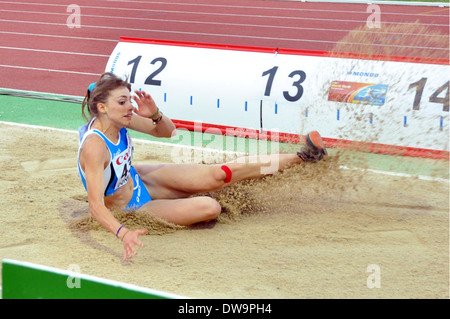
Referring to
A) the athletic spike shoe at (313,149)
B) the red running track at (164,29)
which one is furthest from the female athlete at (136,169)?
the red running track at (164,29)

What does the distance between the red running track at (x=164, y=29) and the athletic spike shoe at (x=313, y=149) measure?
4.55 metres

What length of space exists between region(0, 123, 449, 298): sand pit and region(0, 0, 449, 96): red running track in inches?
159

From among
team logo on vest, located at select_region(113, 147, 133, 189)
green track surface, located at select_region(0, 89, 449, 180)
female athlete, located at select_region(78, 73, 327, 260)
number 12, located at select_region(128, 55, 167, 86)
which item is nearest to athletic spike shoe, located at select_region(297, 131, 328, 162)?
female athlete, located at select_region(78, 73, 327, 260)

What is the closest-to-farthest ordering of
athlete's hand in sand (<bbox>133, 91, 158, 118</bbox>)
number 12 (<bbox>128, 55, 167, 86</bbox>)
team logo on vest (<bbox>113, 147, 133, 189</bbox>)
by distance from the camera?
team logo on vest (<bbox>113, 147, 133, 189</bbox>), athlete's hand in sand (<bbox>133, 91, 158, 118</bbox>), number 12 (<bbox>128, 55, 167, 86</bbox>)

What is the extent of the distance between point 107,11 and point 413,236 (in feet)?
39.4

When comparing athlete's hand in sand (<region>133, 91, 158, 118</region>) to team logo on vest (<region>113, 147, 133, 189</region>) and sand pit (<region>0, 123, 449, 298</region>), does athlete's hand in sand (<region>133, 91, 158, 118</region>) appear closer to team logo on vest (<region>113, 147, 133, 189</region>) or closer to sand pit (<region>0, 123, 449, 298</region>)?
team logo on vest (<region>113, 147, 133, 189</region>)

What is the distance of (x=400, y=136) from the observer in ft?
19.0

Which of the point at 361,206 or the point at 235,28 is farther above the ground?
the point at 235,28

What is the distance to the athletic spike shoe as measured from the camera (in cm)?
439

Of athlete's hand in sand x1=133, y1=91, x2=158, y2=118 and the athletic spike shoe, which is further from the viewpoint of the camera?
the athletic spike shoe

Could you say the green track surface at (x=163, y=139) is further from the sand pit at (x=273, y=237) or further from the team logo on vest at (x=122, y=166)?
the team logo on vest at (x=122, y=166)

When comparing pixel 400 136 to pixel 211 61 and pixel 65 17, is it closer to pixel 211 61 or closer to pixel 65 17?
pixel 211 61

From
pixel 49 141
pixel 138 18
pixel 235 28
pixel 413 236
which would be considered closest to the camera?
pixel 413 236

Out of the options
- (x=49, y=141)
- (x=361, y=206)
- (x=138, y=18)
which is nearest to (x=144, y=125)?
(x=361, y=206)
